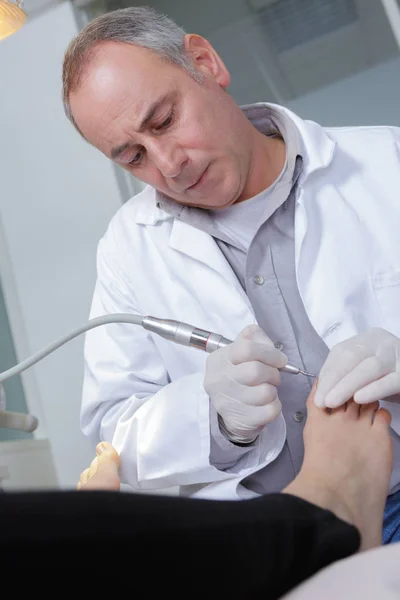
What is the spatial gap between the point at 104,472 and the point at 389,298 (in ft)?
2.04

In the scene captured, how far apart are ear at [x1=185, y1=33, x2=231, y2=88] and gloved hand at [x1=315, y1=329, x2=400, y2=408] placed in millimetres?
713

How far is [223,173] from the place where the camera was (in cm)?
136

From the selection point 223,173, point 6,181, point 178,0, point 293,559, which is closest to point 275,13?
point 178,0

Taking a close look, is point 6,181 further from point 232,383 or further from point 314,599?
point 314,599

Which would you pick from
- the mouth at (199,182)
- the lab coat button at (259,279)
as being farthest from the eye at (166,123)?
the lab coat button at (259,279)

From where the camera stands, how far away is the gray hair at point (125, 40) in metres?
1.36

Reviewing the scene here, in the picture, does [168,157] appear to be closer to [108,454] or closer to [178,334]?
[178,334]

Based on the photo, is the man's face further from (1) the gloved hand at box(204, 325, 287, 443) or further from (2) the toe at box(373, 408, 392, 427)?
(2) the toe at box(373, 408, 392, 427)

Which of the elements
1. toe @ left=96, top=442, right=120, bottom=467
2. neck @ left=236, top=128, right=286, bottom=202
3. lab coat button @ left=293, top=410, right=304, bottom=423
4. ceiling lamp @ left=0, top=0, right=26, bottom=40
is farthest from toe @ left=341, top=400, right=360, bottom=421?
ceiling lamp @ left=0, top=0, right=26, bottom=40

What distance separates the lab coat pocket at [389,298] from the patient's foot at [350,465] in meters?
0.23

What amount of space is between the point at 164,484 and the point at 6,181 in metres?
1.62

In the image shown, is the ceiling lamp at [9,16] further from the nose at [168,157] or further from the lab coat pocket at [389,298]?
the lab coat pocket at [389,298]

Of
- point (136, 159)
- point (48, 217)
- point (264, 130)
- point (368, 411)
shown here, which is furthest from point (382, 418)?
point (48, 217)

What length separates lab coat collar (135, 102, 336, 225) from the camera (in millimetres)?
1379
